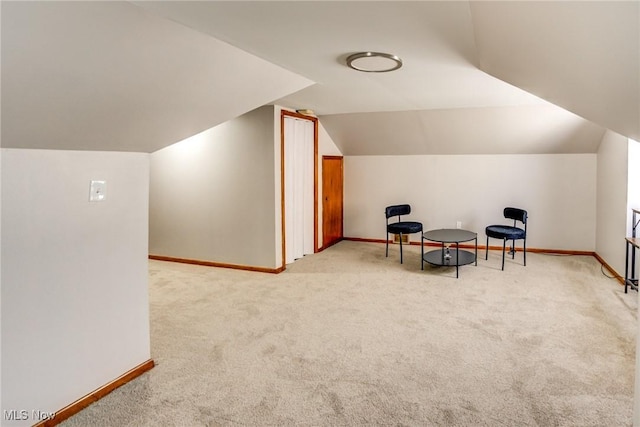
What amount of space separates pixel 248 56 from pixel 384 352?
2115 millimetres

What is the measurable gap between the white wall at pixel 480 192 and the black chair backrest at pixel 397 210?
35 centimetres

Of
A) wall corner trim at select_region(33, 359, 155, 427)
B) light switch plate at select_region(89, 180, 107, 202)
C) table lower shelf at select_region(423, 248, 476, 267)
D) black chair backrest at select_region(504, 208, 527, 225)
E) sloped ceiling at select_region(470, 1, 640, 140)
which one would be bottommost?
wall corner trim at select_region(33, 359, 155, 427)

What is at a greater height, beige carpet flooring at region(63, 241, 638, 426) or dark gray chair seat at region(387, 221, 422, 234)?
dark gray chair seat at region(387, 221, 422, 234)

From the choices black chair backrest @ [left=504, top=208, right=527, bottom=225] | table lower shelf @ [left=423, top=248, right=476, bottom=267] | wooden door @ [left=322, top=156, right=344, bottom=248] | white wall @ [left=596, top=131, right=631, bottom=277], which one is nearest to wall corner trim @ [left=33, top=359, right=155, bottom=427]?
table lower shelf @ [left=423, top=248, right=476, bottom=267]

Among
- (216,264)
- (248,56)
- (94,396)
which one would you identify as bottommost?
(94,396)

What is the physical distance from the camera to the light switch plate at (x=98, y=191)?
7.78ft

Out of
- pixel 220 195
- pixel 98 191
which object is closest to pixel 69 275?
→ pixel 98 191

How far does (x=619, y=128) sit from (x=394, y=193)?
4.71 m

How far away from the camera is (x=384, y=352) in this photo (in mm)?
2979

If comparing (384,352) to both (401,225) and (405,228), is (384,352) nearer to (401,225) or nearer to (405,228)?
(405,228)

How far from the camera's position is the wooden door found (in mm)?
6391

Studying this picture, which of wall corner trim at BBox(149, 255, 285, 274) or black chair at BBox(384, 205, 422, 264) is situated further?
black chair at BBox(384, 205, 422, 264)

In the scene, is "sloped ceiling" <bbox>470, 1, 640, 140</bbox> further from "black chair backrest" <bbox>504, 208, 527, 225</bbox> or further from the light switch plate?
"black chair backrest" <bbox>504, 208, 527, 225</bbox>

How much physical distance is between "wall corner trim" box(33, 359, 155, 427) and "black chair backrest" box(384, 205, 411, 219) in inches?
152
